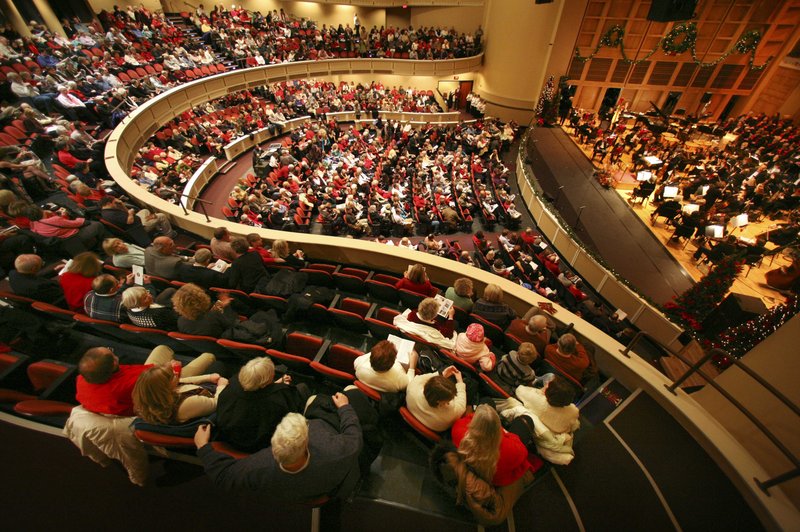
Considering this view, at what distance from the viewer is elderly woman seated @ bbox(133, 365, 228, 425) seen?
1834 millimetres

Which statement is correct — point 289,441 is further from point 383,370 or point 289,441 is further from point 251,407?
point 383,370

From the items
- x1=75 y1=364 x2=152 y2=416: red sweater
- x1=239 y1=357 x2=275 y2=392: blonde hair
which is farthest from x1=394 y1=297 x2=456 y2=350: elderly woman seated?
x1=75 y1=364 x2=152 y2=416: red sweater

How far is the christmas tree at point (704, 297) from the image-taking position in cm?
502

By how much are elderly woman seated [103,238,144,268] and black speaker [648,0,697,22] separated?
13.4 metres

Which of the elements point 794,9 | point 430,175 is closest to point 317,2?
point 430,175

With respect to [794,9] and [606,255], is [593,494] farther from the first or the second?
[794,9]

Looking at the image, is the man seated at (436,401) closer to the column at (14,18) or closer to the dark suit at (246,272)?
the dark suit at (246,272)

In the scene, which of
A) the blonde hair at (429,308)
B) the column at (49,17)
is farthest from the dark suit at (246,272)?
the column at (49,17)

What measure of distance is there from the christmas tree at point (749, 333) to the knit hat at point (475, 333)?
12.7 feet

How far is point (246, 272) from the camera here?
12.1ft

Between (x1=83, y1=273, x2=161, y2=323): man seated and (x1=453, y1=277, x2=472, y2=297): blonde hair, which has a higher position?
(x1=83, y1=273, x2=161, y2=323): man seated

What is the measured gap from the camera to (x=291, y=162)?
34.2 feet

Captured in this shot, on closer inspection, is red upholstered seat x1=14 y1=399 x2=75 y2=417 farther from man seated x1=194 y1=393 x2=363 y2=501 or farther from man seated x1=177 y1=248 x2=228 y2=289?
man seated x1=177 y1=248 x2=228 y2=289

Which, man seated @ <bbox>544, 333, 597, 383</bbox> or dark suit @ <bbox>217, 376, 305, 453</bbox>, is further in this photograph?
man seated @ <bbox>544, 333, 597, 383</bbox>
